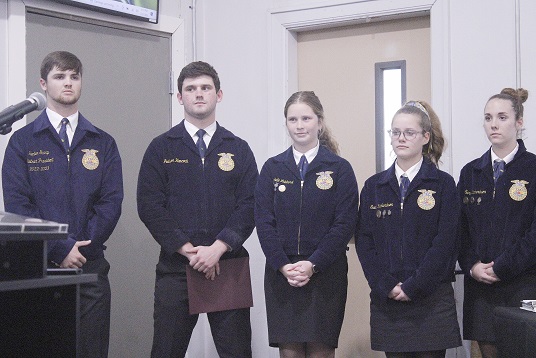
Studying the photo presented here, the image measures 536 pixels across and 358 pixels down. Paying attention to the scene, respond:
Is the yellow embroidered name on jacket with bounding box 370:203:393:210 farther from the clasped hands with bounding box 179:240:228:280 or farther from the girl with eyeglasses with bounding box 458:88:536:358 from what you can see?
the clasped hands with bounding box 179:240:228:280

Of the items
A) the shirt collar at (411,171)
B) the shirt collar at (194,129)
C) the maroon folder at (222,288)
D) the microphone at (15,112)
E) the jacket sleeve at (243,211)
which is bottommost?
the maroon folder at (222,288)

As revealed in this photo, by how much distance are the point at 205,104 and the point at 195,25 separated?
132 cm

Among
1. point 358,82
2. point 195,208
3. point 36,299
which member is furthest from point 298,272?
point 358,82

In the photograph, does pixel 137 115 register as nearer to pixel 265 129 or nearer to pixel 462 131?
pixel 265 129

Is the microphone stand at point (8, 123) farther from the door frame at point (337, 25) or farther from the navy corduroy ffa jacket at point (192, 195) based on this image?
the door frame at point (337, 25)

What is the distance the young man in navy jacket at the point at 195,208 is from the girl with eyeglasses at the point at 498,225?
2.93 feet

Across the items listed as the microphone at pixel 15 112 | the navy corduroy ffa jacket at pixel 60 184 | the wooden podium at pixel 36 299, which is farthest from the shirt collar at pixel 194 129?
the wooden podium at pixel 36 299

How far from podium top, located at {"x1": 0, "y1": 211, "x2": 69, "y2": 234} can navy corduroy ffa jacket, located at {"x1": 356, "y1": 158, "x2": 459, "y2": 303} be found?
5.10 ft

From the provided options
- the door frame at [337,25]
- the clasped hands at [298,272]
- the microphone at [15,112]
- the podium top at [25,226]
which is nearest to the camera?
the podium top at [25,226]

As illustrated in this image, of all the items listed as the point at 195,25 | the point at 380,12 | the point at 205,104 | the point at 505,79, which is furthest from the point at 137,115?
the point at 505,79

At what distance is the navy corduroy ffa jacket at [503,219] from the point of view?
2729 mm

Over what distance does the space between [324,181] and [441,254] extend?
1.80 feet

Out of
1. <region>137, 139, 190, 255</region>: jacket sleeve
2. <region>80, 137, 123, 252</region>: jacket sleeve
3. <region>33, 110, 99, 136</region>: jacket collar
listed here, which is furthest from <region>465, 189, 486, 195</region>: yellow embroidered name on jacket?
<region>33, 110, 99, 136</region>: jacket collar

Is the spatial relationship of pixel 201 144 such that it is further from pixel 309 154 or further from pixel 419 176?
pixel 419 176
